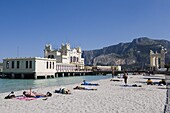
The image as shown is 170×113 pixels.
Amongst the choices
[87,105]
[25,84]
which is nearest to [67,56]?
[25,84]

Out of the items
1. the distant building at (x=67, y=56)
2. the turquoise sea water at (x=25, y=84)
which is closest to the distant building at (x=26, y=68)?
the turquoise sea water at (x=25, y=84)

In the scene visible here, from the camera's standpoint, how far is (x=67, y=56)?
4092 inches

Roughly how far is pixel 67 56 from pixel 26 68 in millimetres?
38667

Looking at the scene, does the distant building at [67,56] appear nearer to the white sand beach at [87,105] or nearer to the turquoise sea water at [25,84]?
the turquoise sea water at [25,84]

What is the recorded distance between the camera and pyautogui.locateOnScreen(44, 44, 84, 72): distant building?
9900 cm

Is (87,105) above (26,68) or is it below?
below

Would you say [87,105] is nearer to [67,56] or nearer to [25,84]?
[25,84]

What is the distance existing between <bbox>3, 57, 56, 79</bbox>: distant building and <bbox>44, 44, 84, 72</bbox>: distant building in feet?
74.7

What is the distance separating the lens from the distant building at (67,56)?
99000 millimetres

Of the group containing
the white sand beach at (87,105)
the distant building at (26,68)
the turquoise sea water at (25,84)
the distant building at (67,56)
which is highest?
the distant building at (67,56)

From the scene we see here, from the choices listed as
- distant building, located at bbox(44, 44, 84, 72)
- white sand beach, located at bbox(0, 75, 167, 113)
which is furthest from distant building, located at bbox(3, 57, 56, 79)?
white sand beach, located at bbox(0, 75, 167, 113)

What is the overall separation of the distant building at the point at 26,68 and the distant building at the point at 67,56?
2276cm

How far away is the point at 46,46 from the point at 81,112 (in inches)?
4057

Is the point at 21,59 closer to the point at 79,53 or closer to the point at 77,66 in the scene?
the point at 77,66
